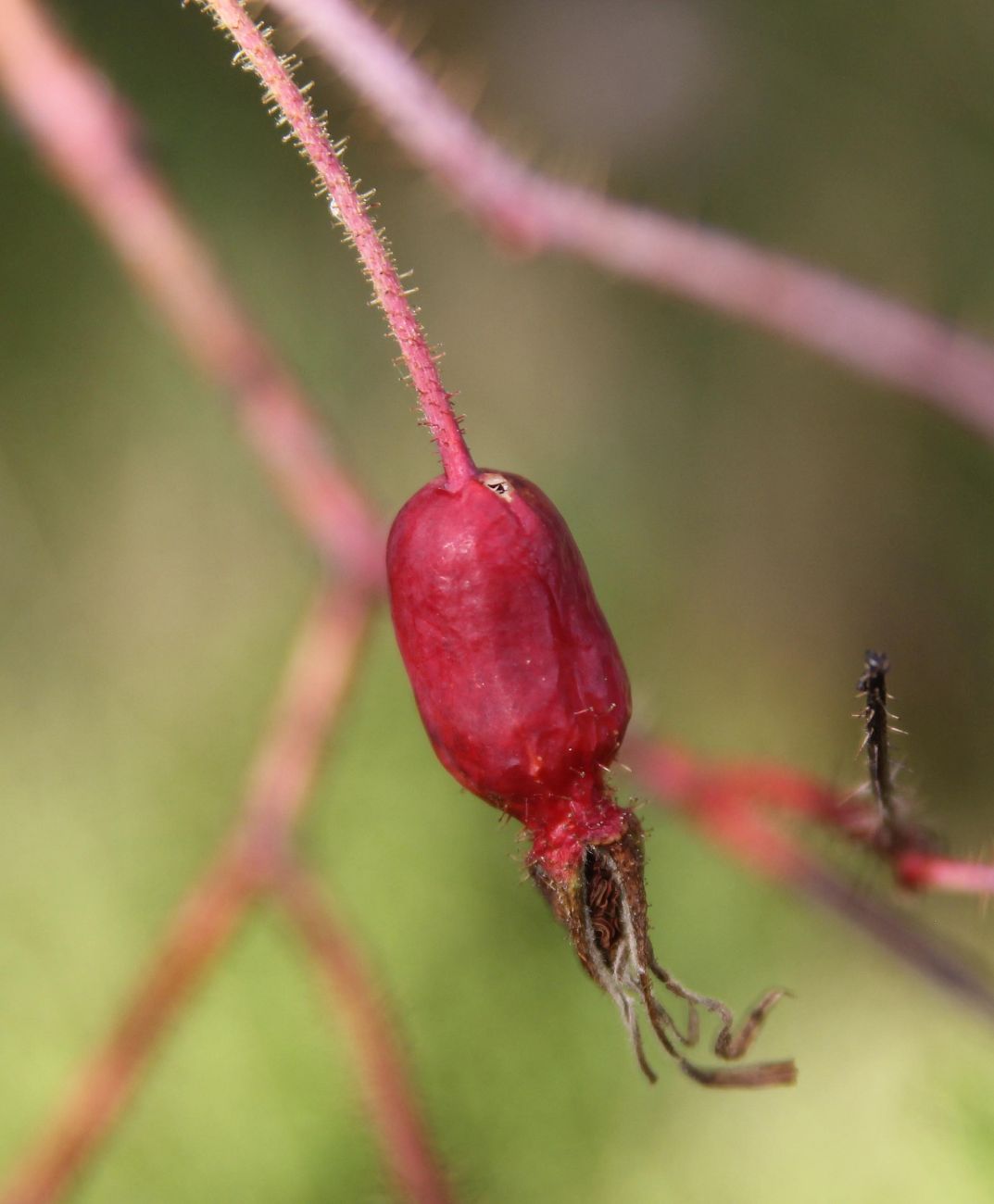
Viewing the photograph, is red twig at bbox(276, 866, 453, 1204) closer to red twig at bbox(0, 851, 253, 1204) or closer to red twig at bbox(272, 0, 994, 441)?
red twig at bbox(0, 851, 253, 1204)

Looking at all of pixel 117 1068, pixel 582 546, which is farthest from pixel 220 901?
pixel 582 546

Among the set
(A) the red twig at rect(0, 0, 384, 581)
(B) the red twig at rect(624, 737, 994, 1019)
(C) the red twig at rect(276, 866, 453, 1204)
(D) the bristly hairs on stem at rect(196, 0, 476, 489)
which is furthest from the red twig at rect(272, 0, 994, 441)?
(C) the red twig at rect(276, 866, 453, 1204)

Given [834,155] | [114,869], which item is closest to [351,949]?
[114,869]

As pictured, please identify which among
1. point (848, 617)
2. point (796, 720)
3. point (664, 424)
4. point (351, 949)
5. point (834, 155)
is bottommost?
point (351, 949)

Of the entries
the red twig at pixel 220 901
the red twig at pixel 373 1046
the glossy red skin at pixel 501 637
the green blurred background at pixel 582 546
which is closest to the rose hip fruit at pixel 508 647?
the glossy red skin at pixel 501 637

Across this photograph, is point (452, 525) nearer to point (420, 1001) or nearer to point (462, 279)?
point (420, 1001)
